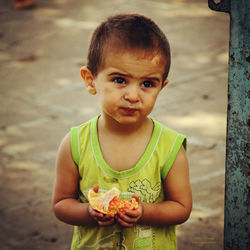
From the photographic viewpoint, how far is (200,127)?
4.26 m

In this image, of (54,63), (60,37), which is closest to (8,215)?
(54,63)

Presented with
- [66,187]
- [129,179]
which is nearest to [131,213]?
[129,179]

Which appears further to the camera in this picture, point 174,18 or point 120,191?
point 174,18

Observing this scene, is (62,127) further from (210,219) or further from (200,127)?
(210,219)

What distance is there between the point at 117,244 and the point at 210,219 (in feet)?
4.21

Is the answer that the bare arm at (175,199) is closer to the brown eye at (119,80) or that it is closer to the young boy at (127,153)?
the young boy at (127,153)

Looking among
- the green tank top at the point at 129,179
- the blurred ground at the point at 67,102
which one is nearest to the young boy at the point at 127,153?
the green tank top at the point at 129,179

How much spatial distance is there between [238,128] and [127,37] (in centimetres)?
54

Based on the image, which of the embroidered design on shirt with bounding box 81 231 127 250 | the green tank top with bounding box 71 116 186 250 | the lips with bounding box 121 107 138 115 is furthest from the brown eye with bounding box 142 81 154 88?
the embroidered design on shirt with bounding box 81 231 127 250

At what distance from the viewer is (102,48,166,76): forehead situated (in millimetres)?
1753

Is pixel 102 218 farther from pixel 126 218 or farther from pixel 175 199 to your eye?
pixel 175 199

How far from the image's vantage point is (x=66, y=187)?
1.93 metres

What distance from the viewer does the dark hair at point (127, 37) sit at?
177 centimetres

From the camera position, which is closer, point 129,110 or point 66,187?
point 129,110
